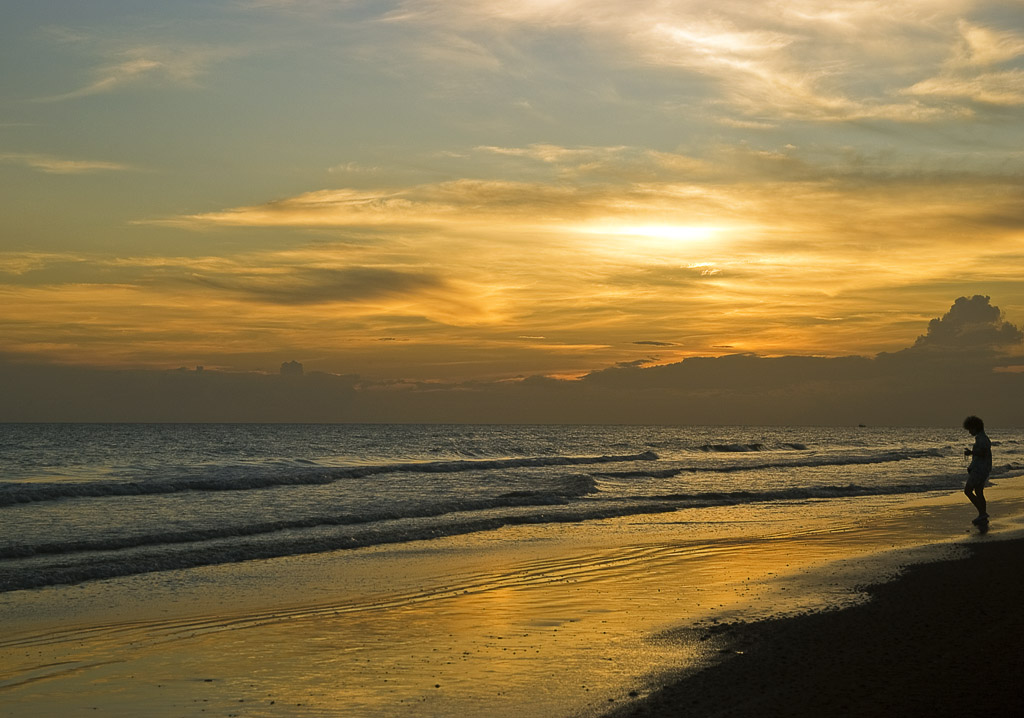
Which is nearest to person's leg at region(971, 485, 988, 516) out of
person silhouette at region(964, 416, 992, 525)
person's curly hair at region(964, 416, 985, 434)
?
person silhouette at region(964, 416, 992, 525)

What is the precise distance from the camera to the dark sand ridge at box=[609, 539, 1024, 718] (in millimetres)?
7008

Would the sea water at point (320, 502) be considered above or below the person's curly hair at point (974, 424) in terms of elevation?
below

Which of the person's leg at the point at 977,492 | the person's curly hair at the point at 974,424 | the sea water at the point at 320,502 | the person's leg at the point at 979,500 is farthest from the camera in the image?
the person's leg at the point at 979,500

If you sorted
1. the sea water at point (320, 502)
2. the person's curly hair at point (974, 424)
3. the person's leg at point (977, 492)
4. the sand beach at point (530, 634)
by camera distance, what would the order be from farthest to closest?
1. the person's leg at point (977, 492)
2. the person's curly hair at point (974, 424)
3. the sea water at point (320, 502)
4. the sand beach at point (530, 634)

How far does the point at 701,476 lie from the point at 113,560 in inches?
1298

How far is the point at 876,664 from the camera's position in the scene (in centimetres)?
823

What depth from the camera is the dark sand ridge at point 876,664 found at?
7.01 meters

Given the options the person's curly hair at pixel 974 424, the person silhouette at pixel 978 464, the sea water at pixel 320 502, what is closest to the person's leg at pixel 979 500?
the person silhouette at pixel 978 464

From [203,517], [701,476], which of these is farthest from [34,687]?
[701,476]

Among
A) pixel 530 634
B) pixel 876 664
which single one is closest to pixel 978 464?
pixel 876 664

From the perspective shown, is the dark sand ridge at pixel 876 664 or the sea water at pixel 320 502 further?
the sea water at pixel 320 502

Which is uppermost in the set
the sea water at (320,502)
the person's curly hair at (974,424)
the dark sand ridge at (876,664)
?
the person's curly hair at (974,424)

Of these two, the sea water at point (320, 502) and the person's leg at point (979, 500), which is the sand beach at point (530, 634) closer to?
the sea water at point (320, 502)

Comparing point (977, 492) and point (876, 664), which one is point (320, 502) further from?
point (876, 664)
